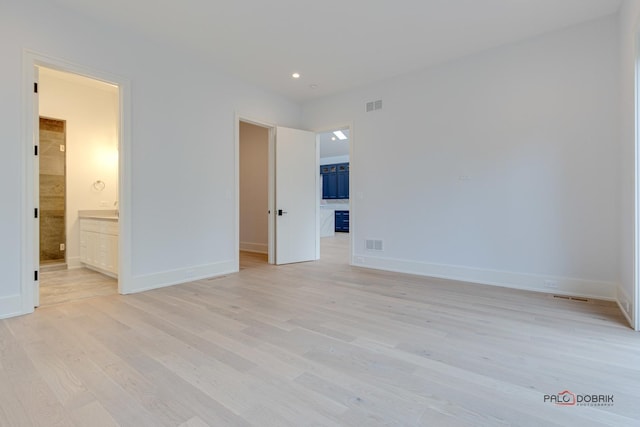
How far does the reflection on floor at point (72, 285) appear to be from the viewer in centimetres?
341

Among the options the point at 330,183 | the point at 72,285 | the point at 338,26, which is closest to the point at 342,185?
the point at 330,183

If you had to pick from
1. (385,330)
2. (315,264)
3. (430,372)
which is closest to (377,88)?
(315,264)

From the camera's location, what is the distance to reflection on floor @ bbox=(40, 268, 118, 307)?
11.2ft

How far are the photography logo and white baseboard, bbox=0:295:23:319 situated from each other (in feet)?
13.3

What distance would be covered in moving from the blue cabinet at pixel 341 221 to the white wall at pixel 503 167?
6.24 m

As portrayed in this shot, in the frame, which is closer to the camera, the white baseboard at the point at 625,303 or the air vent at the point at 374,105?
the white baseboard at the point at 625,303

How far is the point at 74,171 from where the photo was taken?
513 cm

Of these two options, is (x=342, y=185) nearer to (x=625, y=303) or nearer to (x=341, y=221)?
(x=341, y=221)

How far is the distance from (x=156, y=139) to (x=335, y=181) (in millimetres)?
8659

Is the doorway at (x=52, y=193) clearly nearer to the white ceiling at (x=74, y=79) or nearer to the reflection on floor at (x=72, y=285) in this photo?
the reflection on floor at (x=72, y=285)

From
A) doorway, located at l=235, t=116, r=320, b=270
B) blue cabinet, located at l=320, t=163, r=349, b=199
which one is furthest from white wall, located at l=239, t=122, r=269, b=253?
blue cabinet, located at l=320, t=163, r=349, b=199

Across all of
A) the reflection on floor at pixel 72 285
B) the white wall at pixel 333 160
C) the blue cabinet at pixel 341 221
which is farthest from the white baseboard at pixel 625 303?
the white wall at pixel 333 160

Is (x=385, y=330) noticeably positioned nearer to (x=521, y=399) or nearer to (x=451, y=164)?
(x=521, y=399)

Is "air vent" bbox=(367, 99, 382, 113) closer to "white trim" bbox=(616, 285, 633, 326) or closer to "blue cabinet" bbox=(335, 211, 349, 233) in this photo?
"white trim" bbox=(616, 285, 633, 326)
